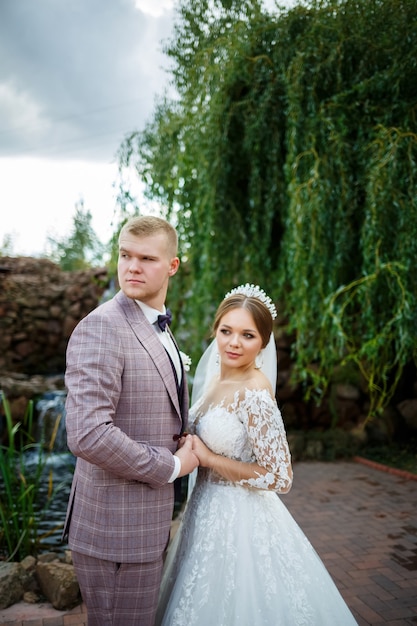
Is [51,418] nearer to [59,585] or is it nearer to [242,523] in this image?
[59,585]

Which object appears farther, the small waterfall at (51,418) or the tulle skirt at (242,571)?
the small waterfall at (51,418)

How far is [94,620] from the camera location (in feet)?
5.34

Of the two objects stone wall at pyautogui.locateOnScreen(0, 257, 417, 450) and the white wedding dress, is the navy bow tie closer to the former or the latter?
the white wedding dress

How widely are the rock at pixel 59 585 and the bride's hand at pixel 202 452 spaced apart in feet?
5.11

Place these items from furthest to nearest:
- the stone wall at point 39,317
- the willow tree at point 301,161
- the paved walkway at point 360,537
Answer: the stone wall at point 39,317 → the willow tree at point 301,161 → the paved walkway at point 360,537

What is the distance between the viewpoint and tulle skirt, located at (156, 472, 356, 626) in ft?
5.86

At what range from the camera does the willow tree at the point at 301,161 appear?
13.4 ft

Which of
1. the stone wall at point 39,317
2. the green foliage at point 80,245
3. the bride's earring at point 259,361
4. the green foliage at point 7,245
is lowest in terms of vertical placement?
the bride's earring at point 259,361

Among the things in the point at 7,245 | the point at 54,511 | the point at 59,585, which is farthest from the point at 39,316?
the point at 59,585

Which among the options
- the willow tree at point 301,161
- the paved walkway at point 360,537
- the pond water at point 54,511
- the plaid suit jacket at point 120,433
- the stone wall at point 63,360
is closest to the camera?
the plaid suit jacket at point 120,433

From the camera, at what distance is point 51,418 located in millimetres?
7398

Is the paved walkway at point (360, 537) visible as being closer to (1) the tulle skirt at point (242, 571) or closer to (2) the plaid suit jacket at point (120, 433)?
(1) the tulle skirt at point (242, 571)

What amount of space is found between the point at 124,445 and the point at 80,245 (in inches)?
605

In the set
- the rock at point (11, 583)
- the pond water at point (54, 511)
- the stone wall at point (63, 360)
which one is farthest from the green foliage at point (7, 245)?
the rock at point (11, 583)
